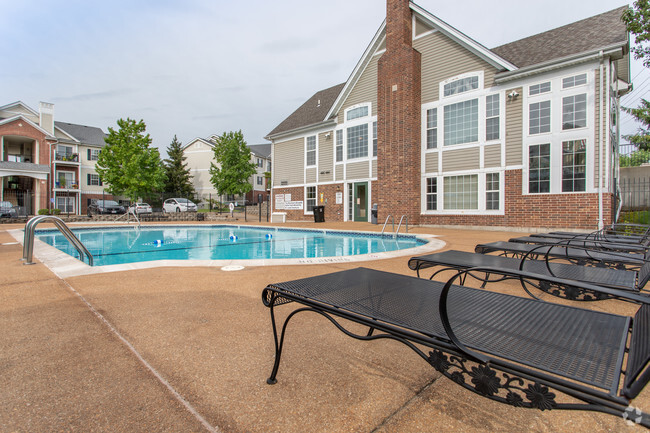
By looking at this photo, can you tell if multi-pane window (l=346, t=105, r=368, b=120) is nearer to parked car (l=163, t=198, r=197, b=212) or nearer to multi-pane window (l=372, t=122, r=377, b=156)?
multi-pane window (l=372, t=122, r=377, b=156)

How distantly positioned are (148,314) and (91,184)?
3806 centimetres

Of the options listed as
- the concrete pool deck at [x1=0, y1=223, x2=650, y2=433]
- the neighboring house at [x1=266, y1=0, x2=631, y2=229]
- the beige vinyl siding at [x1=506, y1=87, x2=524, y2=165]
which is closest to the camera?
the concrete pool deck at [x1=0, y1=223, x2=650, y2=433]

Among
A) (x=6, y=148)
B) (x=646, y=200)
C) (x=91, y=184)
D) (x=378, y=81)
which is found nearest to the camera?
(x=646, y=200)

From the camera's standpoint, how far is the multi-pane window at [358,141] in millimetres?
17047

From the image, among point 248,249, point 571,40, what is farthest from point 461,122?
point 248,249

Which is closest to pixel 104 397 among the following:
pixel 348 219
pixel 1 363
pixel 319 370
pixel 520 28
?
pixel 1 363

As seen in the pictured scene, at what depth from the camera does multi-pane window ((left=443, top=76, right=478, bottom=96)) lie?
528 inches

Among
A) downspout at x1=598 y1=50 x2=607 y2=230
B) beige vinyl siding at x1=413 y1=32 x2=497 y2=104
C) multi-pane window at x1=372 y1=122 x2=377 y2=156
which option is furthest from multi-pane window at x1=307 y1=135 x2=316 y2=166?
downspout at x1=598 y1=50 x2=607 y2=230

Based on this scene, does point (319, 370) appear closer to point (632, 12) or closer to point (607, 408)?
point (607, 408)

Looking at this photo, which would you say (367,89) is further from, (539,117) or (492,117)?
(539,117)

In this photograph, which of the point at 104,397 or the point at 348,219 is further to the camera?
the point at 348,219

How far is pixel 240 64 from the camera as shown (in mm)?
19391

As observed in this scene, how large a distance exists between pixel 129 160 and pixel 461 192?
84.0ft

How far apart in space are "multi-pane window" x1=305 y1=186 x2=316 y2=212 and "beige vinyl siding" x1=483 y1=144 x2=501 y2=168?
9.87 m
